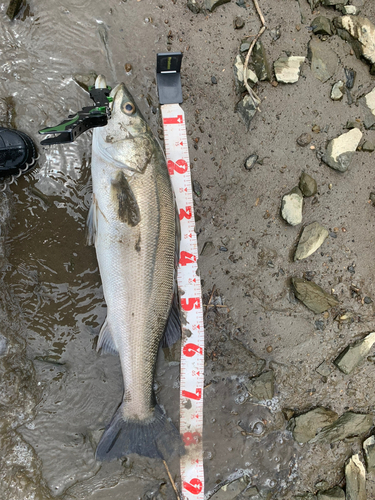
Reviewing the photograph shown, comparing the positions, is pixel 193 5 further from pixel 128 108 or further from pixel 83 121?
pixel 83 121

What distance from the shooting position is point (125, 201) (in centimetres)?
244

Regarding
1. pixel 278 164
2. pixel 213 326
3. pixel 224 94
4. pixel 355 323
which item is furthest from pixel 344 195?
pixel 213 326

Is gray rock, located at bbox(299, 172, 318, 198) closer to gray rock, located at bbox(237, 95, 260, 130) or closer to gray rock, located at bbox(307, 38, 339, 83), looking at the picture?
gray rock, located at bbox(237, 95, 260, 130)

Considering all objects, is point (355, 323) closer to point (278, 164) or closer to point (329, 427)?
point (329, 427)

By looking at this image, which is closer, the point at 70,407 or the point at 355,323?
the point at 70,407

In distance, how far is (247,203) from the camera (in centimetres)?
310

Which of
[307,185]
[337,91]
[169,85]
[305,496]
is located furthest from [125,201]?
[305,496]

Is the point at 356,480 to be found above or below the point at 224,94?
below

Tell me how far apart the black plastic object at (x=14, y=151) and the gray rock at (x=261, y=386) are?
287 cm

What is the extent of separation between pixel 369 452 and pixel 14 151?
4.37 meters

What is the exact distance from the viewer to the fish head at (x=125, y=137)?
247 cm

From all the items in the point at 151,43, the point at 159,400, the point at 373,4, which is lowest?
the point at 159,400

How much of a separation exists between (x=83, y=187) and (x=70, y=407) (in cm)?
200

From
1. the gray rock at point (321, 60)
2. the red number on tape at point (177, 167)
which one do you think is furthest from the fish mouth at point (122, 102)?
the gray rock at point (321, 60)
